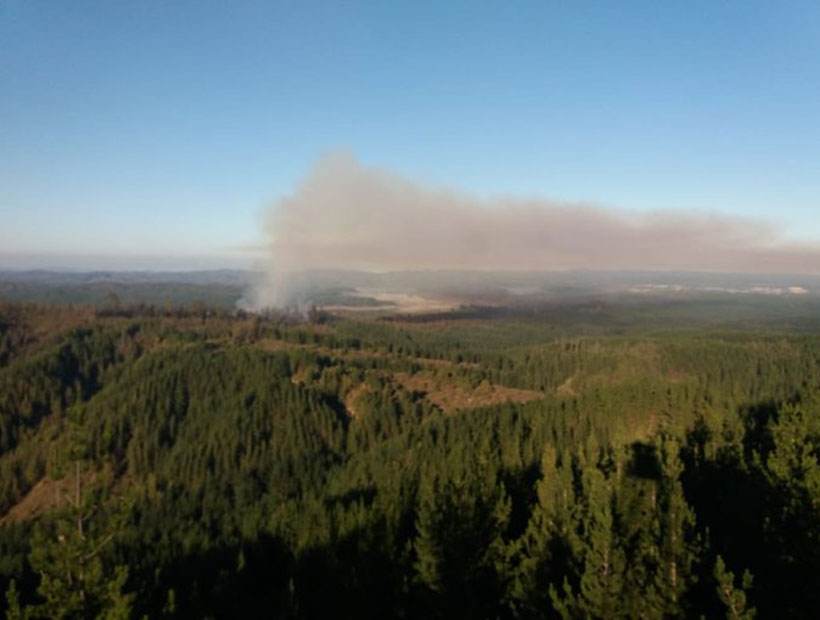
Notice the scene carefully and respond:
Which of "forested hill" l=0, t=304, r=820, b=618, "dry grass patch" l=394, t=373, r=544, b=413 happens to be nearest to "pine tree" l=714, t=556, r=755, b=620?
Result: "forested hill" l=0, t=304, r=820, b=618

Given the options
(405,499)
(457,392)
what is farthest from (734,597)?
(457,392)

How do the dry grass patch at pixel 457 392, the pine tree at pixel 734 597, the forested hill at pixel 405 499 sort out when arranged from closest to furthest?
the pine tree at pixel 734 597, the forested hill at pixel 405 499, the dry grass patch at pixel 457 392

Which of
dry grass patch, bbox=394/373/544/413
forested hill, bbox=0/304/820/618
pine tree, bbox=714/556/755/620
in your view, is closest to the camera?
pine tree, bbox=714/556/755/620

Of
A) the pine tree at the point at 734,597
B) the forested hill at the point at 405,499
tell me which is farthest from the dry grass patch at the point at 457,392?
the pine tree at the point at 734,597

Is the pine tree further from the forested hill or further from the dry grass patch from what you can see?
the dry grass patch

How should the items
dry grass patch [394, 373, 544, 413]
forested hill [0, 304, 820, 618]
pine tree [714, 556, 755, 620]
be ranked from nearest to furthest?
1. pine tree [714, 556, 755, 620]
2. forested hill [0, 304, 820, 618]
3. dry grass patch [394, 373, 544, 413]

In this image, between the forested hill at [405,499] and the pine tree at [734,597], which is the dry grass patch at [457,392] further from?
the pine tree at [734,597]

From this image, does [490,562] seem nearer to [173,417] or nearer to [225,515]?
[225,515]

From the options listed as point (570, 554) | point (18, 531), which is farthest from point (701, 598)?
point (18, 531)
